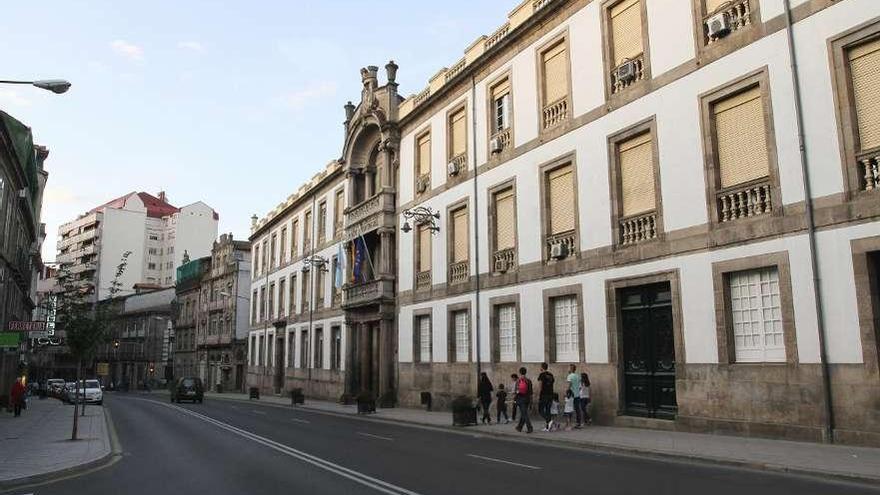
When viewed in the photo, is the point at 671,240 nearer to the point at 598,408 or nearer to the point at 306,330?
the point at 598,408

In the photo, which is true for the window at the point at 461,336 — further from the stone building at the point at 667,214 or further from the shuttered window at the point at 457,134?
the shuttered window at the point at 457,134

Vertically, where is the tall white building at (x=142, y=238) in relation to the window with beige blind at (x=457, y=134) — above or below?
above

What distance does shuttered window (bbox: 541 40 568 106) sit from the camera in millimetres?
21688

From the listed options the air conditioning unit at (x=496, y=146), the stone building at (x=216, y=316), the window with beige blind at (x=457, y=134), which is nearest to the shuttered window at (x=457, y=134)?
the window with beige blind at (x=457, y=134)

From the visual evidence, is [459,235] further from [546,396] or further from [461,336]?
[546,396]

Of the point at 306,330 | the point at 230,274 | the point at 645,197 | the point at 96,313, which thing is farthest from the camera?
the point at 230,274

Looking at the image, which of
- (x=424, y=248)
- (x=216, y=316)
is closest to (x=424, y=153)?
(x=424, y=248)

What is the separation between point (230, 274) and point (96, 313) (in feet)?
148

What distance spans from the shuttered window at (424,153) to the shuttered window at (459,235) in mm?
3630

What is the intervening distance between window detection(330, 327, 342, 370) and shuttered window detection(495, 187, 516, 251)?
1748 cm

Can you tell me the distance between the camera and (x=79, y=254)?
10544cm

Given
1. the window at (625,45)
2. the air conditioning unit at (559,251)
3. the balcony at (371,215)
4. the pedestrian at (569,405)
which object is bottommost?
Answer: the pedestrian at (569,405)

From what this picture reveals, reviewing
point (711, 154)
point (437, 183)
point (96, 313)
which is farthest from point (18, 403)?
Answer: point (711, 154)

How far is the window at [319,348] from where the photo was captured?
41828mm
